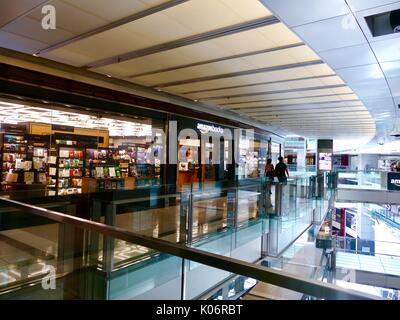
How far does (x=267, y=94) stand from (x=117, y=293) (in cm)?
679

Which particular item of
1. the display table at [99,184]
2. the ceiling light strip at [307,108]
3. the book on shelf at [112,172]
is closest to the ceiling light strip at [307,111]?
the ceiling light strip at [307,108]

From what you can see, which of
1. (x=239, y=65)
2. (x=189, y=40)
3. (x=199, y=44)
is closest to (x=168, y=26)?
(x=189, y=40)

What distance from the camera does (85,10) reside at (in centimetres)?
380

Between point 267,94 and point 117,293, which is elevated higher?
point 267,94

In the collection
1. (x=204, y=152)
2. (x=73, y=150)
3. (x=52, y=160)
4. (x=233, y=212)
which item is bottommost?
(x=233, y=212)

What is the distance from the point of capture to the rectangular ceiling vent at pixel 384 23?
3.25 m

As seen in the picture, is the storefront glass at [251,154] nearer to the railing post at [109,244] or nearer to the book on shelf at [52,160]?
the book on shelf at [52,160]

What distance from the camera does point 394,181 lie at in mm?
15508

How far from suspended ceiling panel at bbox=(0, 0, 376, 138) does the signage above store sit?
244cm

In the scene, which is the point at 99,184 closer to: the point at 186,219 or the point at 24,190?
the point at 24,190

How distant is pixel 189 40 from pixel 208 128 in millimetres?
6492

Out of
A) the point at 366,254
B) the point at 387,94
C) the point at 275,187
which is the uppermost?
the point at 387,94
